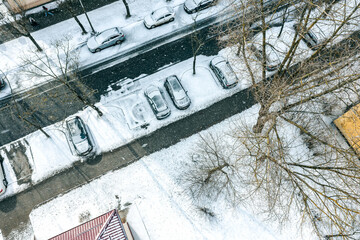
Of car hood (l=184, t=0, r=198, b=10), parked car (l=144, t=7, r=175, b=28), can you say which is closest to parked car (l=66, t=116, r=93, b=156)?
parked car (l=144, t=7, r=175, b=28)

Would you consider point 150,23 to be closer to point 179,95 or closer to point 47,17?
point 179,95

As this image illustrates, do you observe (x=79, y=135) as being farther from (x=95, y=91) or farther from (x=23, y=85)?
(x=23, y=85)

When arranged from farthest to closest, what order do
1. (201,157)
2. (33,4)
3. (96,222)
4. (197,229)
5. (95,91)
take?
1. (33,4)
2. (95,91)
3. (201,157)
4. (197,229)
5. (96,222)

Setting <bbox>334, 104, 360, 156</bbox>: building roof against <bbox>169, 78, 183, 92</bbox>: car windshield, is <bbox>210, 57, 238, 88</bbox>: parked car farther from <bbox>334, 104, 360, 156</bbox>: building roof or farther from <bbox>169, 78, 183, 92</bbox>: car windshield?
<bbox>334, 104, 360, 156</bbox>: building roof

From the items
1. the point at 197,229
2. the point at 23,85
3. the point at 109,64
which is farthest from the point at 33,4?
the point at 197,229

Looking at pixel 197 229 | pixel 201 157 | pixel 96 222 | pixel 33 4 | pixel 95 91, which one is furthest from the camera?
pixel 33 4

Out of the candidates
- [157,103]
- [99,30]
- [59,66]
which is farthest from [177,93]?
[59,66]

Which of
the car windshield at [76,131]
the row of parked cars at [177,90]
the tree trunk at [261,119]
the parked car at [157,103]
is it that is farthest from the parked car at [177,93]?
the car windshield at [76,131]
